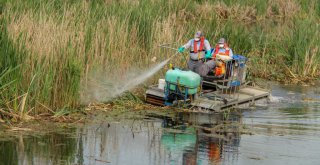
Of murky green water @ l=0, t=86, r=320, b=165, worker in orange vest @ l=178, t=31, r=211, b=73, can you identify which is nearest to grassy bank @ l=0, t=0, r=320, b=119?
murky green water @ l=0, t=86, r=320, b=165

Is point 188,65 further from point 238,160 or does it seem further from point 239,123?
point 238,160

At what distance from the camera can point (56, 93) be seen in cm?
Answer: 1500

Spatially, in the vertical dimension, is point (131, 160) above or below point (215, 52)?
below

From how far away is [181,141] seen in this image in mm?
13844

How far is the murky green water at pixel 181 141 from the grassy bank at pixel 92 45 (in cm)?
101

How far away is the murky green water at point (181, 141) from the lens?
12469 millimetres

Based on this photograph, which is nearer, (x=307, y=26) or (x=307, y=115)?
(x=307, y=115)

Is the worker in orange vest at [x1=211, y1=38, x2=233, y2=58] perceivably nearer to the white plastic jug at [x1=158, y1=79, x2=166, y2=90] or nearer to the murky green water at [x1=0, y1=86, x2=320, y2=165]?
the white plastic jug at [x1=158, y1=79, x2=166, y2=90]

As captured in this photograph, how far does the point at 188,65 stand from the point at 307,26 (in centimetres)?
550

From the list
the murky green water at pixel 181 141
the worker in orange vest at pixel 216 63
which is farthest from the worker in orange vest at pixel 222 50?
the murky green water at pixel 181 141

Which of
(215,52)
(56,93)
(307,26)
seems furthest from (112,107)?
(307,26)

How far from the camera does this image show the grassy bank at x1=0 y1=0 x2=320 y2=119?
14.5 meters

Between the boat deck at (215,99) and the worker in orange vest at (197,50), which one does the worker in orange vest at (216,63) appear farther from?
the boat deck at (215,99)

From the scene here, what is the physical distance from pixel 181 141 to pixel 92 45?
12.6ft
